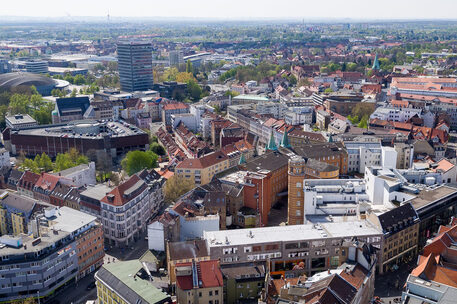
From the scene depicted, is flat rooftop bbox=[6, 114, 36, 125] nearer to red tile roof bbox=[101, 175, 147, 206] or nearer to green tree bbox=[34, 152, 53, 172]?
green tree bbox=[34, 152, 53, 172]

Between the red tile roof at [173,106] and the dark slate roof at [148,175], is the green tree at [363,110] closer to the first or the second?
the red tile roof at [173,106]

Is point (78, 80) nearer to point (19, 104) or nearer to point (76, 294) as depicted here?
point (19, 104)

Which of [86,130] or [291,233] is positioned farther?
[86,130]

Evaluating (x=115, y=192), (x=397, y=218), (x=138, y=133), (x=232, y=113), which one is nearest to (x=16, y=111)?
(x=138, y=133)

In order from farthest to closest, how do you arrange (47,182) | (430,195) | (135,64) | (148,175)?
(135,64), (148,175), (47,182), (430,195)

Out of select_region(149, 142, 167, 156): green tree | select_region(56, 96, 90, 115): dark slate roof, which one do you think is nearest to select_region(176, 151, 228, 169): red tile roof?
select_region(149, 142, 167, 156): green tree

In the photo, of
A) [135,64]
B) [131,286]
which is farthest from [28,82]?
[131,286]
